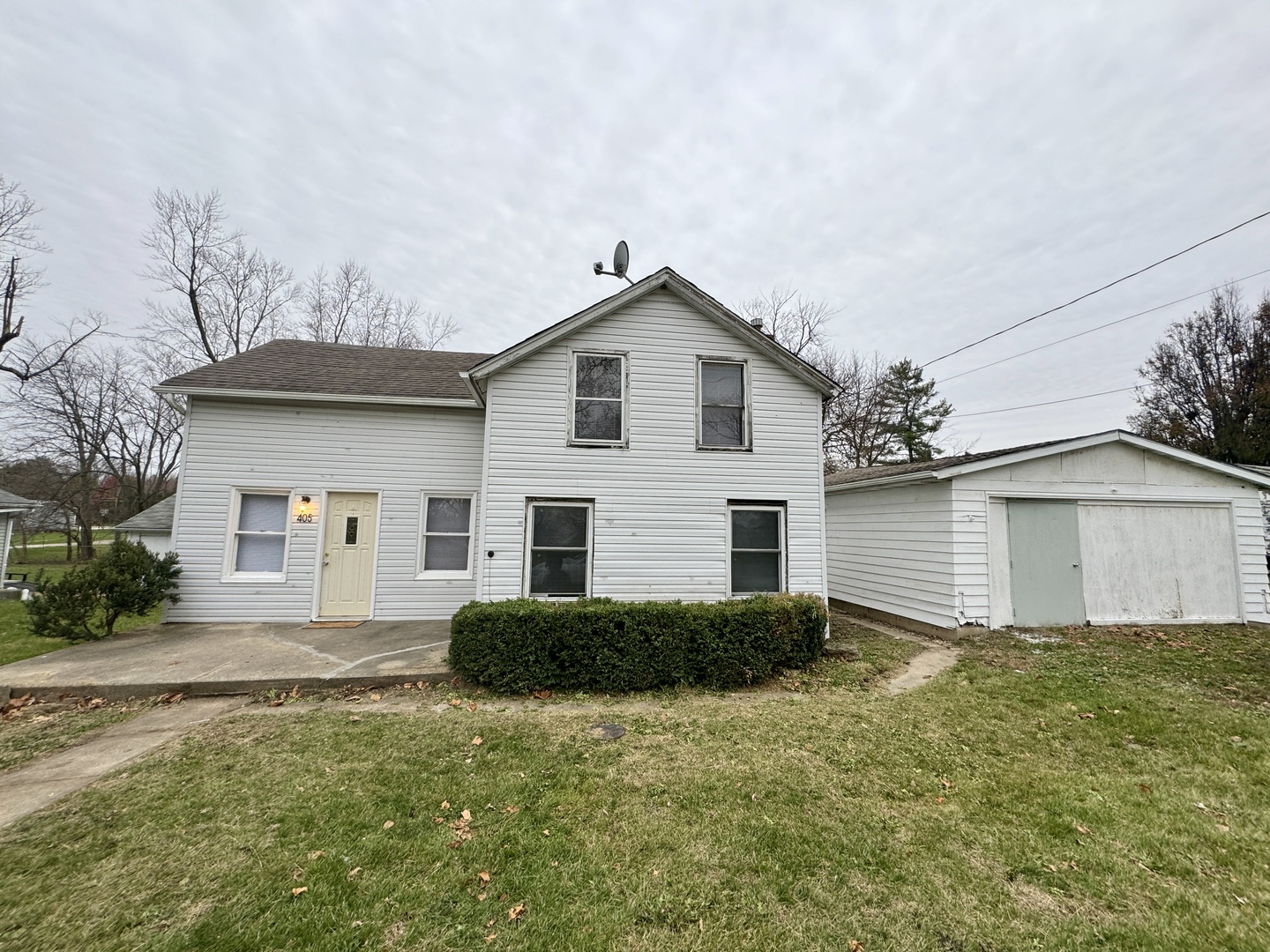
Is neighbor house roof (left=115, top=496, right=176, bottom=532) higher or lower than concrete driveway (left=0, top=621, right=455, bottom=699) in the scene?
higher

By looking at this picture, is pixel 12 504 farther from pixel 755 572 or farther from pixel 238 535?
pixel 755 572

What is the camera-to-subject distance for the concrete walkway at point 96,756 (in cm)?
348

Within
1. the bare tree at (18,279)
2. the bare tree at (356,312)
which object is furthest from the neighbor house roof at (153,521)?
the bare tree at (18,279)

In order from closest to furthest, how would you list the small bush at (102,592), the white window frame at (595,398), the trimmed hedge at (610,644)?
1. the trimmed hedge at (610,644)
2. the small bush at (102,592)
3. the white window frame at (595,398)

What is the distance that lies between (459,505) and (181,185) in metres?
22.5

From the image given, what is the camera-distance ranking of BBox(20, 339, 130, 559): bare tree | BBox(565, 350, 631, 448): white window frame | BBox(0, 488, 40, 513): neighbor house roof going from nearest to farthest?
1. BBox(565, 350, 631, 448): white window frame
2. BBox(0, 488, 40, 513): neighbor house roof
3. BBox(20, 339, 130, 559): bare tree

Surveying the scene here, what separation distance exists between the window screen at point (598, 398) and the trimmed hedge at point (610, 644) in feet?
10.00

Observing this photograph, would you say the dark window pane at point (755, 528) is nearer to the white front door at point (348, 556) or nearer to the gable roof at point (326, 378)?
the gable roof at point (326, 378)

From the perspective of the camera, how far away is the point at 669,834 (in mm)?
3143

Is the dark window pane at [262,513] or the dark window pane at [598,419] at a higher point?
the dark window pane at [598,419]

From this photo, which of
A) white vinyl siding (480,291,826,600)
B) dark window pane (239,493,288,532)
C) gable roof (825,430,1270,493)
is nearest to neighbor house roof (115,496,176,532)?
dark window pane (239,493,288,532)

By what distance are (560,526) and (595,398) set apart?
2306 millimetres

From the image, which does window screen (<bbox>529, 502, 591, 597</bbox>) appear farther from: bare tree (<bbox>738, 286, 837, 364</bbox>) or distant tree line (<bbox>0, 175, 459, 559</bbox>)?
distant tree line (<bbox>0, 175, 459, 559</bbox>)

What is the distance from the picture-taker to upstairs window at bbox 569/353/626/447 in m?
8.15
